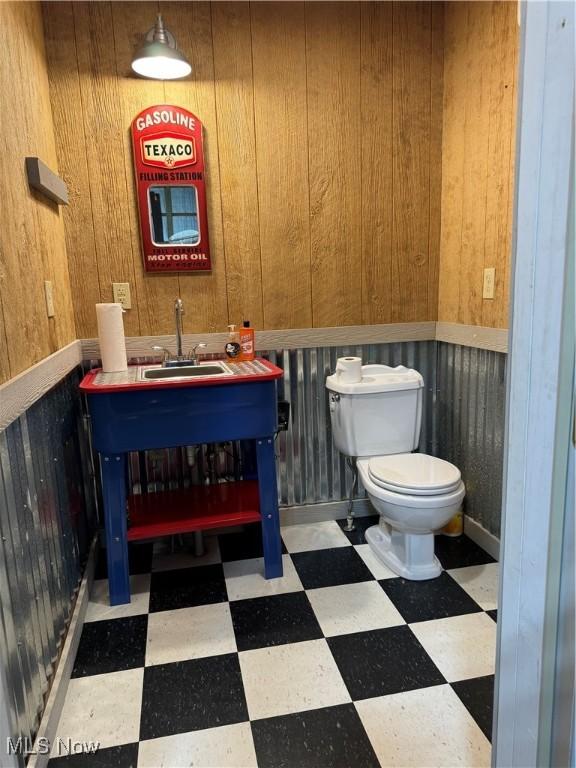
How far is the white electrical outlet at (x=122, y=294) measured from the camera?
219 cm

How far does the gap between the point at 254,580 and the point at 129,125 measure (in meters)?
1.90

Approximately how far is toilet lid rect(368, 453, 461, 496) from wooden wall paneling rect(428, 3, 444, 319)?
77 centimetres

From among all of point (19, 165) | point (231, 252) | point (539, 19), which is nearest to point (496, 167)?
point (231, 252)

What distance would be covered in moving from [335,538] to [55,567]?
1.23 meters

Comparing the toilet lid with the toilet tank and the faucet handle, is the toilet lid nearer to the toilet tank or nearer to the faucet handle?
the toilet tank

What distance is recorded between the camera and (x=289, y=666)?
157 centimetres

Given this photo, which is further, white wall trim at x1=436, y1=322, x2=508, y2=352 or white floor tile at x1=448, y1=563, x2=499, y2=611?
white wall trim at x1=436, y1=322, x2=508, y2=352

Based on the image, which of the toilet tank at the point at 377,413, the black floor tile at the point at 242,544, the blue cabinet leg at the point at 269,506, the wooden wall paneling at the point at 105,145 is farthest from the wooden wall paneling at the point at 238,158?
the black floor tile at the point at 242,544

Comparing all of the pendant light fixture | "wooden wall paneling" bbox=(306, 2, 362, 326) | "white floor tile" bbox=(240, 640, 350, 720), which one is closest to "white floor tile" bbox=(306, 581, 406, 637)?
"white floor tile" bbox=(240, 640, 350, 720)

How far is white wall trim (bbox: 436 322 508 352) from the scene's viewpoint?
79.4 inches

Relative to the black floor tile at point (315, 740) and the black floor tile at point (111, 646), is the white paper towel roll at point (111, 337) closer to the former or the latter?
the black floor tile at point (111, 646)

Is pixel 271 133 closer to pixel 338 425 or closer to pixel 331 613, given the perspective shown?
pixel 338 425

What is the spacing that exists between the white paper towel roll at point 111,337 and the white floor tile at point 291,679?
117 cm

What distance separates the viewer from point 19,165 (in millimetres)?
1474
